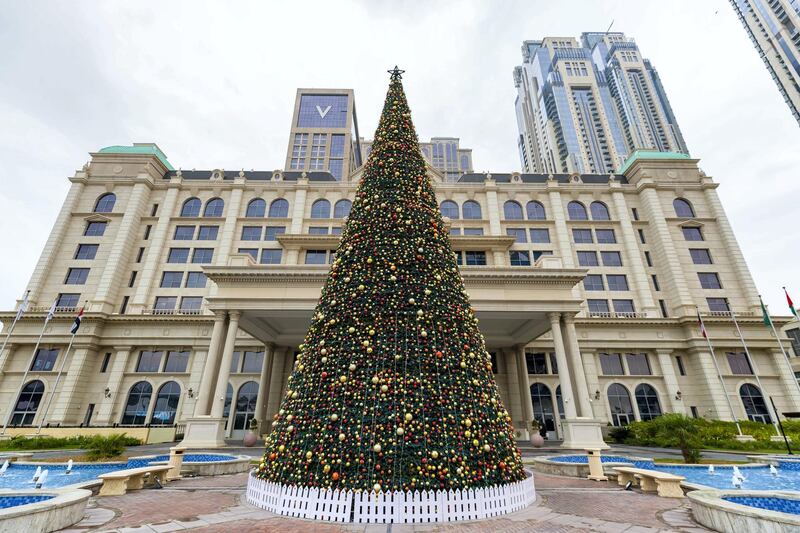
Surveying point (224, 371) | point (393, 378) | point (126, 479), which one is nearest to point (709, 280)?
point (393, 378)

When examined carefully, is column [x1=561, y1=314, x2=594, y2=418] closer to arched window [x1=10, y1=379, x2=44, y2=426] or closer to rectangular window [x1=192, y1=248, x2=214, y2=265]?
rectangular window [x1=192, y1=248, x2=214, y2=265]

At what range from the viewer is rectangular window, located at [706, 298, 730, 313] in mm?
33031

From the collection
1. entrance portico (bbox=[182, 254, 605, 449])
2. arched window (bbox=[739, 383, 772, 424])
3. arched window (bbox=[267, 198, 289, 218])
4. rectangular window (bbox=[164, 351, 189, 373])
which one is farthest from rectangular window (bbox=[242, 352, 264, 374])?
arched window (bbox=[739, 383, 772, 424])

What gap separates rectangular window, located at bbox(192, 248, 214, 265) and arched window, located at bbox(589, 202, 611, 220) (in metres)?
40.1

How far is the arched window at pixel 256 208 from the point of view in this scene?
123 feet

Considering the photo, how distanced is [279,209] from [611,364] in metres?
35.6

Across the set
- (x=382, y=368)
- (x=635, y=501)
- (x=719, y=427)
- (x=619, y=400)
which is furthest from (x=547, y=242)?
(x=382, y=368)

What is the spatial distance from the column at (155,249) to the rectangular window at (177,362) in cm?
559

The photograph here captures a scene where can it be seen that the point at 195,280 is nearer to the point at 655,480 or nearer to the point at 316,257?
→ the point at 316,257

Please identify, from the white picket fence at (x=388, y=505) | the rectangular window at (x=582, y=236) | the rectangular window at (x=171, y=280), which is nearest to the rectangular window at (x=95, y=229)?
the rectangular window at (x=171, y=280)

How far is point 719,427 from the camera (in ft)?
80.6

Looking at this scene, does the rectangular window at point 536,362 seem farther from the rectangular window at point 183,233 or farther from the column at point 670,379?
the rectangular window at point 183,233

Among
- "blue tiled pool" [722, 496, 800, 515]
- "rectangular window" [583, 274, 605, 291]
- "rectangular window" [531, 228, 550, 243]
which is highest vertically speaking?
"rectangular window" [531, 228, 550, 243]

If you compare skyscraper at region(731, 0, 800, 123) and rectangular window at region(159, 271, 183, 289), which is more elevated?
skyscraper at region(731, 0, 800, 123)
